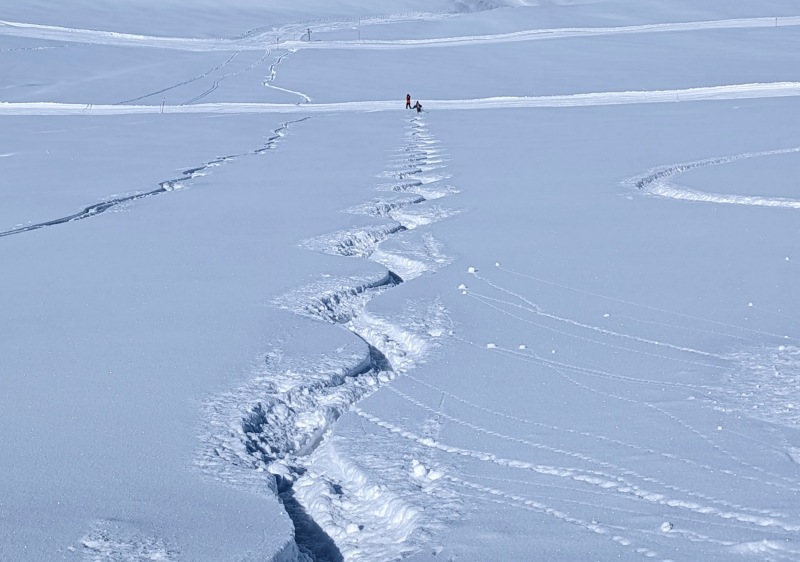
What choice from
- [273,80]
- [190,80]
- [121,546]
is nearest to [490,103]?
[273,80]

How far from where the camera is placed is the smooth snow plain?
2.80 meters

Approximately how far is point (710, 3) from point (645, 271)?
111 ft

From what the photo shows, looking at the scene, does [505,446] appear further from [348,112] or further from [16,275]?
[348,112]

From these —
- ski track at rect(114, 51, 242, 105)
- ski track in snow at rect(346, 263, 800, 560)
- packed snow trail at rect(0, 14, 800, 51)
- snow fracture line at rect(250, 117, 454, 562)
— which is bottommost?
snow fracture line at rect(250, 117, 454, 562)

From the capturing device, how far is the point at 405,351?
4.29m

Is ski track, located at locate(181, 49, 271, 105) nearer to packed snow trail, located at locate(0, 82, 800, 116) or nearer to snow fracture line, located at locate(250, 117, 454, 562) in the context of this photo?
packed snow trail, located at locate(0, 82, 800, 116)

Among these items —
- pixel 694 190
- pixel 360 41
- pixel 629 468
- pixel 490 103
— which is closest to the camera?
pixel 629 468

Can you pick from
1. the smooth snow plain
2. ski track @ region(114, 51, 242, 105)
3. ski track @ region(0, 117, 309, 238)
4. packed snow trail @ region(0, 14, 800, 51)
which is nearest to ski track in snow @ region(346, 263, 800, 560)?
the smooth snow plain

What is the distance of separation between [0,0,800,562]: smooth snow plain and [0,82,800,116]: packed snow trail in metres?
5.89

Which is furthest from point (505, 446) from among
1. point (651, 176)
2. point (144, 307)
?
point (651, 176)

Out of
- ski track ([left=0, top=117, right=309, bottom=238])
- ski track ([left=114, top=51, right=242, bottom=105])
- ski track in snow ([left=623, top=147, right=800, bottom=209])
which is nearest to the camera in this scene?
ski track ([left=0, top=117, right=309, bottom=238])

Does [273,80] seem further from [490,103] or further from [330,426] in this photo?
[330,426]

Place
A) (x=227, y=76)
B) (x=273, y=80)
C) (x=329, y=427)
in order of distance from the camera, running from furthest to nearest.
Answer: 1. (x=227, y=76)
2. (x=273, y=80)
3. (x=329, y=427)

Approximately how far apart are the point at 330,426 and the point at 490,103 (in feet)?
49.4
